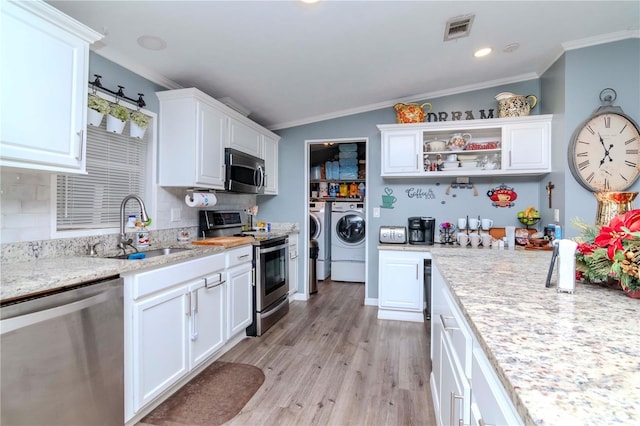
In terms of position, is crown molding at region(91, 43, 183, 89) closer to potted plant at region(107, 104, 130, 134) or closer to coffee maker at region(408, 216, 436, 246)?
potted plant at region(107, 104, 130, 134)

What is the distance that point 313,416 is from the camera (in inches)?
72.7

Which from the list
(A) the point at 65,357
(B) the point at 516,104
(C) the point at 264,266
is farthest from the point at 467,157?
(A) the point at 65,357

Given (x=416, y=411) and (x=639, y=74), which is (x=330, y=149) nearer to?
(x=639, y=74)

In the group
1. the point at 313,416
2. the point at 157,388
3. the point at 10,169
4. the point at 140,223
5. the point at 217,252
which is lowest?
the point at 313,416

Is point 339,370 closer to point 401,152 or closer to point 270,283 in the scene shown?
point 270,283

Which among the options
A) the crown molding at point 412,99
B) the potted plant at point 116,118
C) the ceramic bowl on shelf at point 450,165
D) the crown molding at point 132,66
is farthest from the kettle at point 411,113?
the potted plant at point 116,118

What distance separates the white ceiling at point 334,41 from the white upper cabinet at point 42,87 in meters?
0.31

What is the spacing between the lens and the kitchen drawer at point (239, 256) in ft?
8.58

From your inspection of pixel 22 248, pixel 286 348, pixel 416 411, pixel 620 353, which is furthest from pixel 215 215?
pixel 620 353

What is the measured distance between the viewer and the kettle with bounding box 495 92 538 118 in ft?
10.9

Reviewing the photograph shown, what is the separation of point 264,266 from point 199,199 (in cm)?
89

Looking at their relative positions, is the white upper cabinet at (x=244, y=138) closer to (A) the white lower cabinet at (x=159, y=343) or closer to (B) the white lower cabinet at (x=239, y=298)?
(B) the white lower cabinet at (x=239, y=298)

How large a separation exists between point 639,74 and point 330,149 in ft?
13.6

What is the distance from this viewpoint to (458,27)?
2.39 metres
